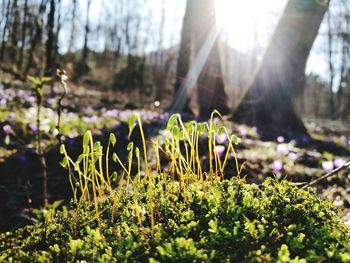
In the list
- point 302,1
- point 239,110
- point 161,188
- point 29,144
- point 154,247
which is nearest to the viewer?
point 154,247

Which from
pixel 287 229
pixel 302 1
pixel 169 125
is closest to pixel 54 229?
pixel 169 125

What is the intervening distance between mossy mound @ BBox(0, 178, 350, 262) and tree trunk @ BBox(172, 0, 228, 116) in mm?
11515

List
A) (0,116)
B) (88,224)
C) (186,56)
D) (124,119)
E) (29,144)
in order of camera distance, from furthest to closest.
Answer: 1. (186,56)
2. (124,119)
3. (0,116)
4. (29,144)
5. (88,224)

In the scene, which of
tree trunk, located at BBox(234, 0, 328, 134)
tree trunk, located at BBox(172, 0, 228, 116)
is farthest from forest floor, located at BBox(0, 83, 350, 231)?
tree trunk, located at BBox(172, 0, 228, 116)

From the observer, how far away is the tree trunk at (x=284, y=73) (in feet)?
36.3

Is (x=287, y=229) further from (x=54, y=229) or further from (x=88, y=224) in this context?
(x=54, y=229)

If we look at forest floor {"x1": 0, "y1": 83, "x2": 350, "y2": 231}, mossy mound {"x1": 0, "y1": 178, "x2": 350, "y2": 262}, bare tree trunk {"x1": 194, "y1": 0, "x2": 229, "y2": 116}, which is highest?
bare tree trunk {"x1": 194, "y1": 0, "x2": 229, "y2": 116}

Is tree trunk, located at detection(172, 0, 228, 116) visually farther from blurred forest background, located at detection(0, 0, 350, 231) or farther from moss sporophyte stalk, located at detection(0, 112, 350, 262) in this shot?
moss sporophyte stalk, located at detection(0, 112, 350, 262)

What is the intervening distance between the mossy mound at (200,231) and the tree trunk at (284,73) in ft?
29.9

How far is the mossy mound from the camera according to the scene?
133cm

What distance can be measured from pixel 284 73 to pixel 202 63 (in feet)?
10.1

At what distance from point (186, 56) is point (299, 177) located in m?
9.66

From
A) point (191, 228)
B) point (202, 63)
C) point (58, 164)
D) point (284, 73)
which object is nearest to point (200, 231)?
point (191, 228)

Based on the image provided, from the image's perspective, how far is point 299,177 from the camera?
16.8ft
